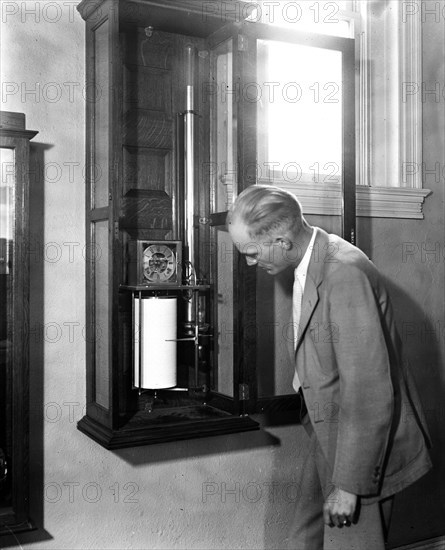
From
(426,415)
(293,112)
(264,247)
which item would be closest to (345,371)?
(264,247)

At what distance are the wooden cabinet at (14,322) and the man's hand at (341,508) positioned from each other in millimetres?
A: 1074

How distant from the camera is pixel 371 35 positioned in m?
3.56

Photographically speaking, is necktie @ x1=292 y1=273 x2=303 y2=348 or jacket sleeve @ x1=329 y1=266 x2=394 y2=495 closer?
jacket sleeve @ x1=329 y1=266 x2=394 y2=495

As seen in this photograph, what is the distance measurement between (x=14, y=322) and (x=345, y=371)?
1152 mm

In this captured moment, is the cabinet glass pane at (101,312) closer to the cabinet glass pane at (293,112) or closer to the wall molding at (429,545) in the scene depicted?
the cabinet glass pane at (293,112)

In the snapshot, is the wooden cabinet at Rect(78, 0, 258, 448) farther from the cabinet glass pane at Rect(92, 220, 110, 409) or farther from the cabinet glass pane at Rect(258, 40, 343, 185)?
the cabinet glass pane at Rect(258, 40, 343, 185)

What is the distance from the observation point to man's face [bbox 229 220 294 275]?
2.37 metres

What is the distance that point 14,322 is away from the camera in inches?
96.4

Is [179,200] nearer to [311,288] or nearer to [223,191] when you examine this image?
[223,191]

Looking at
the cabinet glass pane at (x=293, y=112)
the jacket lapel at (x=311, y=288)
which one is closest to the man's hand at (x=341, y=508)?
the jacket lapel at (x=311, y=288)

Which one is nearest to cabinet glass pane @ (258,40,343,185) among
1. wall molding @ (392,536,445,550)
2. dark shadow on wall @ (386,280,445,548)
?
dark shadow on wall @ (386,280,445,548)

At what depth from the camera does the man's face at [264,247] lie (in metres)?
2.37

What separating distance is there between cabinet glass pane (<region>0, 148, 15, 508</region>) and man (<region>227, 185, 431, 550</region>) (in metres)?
0.77

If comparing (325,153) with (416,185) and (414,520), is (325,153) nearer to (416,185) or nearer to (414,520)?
(416,185)
